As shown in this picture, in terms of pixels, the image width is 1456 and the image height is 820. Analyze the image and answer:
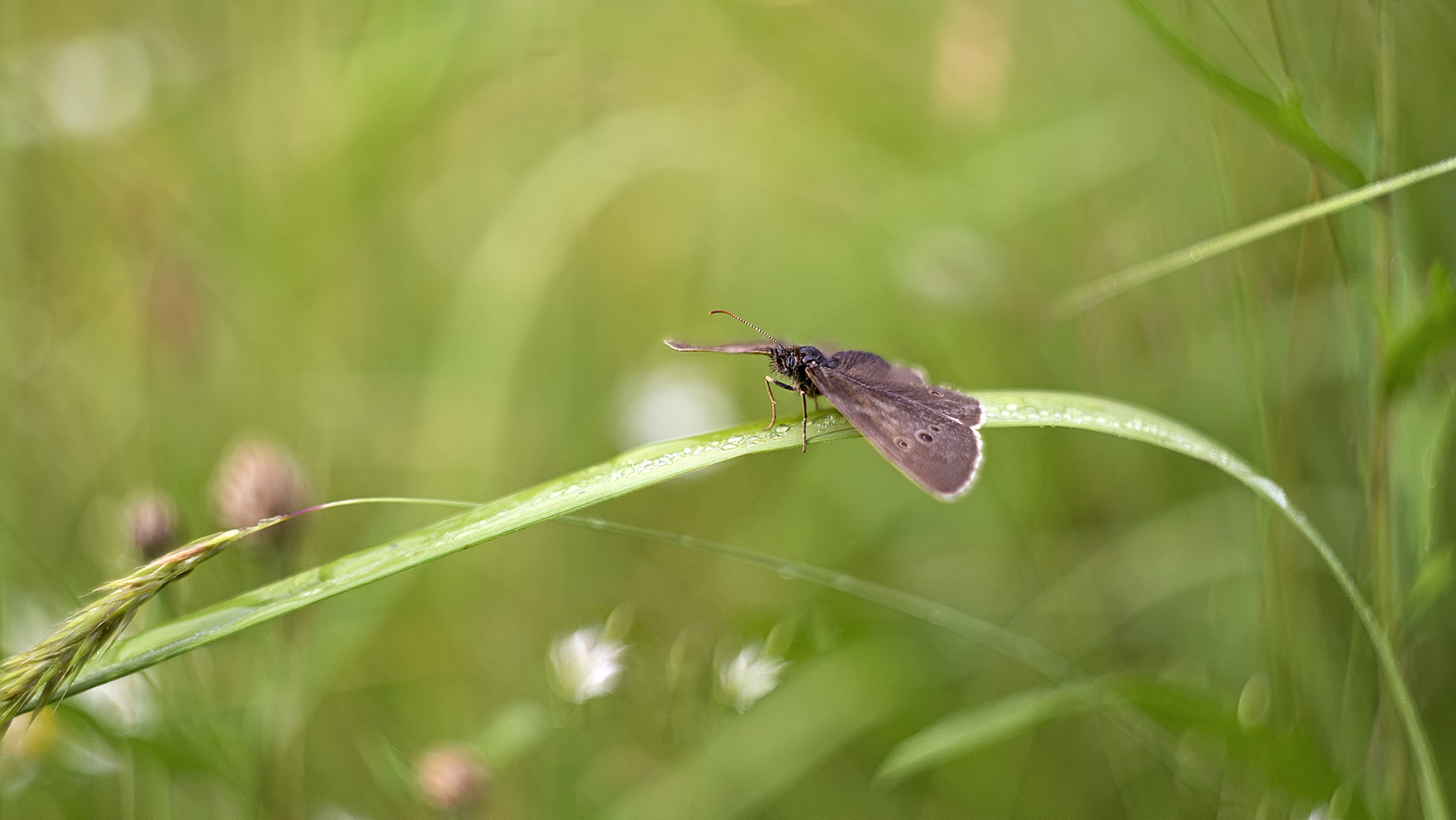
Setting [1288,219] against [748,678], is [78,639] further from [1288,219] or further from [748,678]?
[1288,219]

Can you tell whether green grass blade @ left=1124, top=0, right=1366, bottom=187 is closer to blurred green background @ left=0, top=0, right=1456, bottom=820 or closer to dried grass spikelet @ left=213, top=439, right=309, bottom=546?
blurred green background @ left=0, top=0, right=1456, bottom=820

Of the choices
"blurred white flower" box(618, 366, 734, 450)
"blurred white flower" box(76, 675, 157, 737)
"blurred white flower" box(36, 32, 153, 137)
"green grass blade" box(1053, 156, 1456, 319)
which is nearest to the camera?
"green grass blade" box(1053, 156, 1456, 319)

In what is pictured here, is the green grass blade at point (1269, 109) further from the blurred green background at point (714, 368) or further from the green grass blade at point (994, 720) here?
the green grass blade at point (994, 720)

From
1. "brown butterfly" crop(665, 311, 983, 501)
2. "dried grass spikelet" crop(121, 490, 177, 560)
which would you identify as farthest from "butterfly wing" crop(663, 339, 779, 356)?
"dried grass spikelet" crop(121, 490, 177, 560)

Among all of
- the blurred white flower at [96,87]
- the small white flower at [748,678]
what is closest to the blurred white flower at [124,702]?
the small white flower at [748,678]

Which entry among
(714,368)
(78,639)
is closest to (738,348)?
(78,639)

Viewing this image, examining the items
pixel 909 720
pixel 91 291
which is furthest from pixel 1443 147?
pixel 91 291
